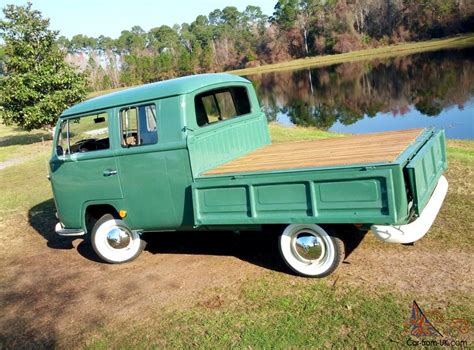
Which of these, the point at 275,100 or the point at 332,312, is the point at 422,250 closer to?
the point at 332,312

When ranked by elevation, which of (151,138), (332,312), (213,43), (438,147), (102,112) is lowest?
(332,312)

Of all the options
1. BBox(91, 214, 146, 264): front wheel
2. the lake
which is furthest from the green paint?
the lake

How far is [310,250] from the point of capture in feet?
16.6

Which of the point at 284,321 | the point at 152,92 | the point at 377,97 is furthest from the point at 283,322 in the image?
the point at 377,97

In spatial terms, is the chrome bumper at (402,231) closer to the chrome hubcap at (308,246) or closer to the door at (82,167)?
the chrome hubcap at (308,246)

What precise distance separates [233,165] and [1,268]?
4346mm

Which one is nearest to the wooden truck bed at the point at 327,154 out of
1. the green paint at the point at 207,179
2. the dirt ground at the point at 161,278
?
the green paint at the point at 207,179

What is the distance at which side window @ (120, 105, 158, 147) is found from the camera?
5.71m

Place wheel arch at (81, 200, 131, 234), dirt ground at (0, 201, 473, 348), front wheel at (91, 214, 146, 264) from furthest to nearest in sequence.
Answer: front wheel at (91, 214, 146, 264)
wheel arch at (81, 200, 131, 234)
dirt ground at (0, 201, 473, 348)

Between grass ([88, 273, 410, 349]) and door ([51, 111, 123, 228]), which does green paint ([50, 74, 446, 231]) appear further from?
grass ([88, 273, 410, 349])

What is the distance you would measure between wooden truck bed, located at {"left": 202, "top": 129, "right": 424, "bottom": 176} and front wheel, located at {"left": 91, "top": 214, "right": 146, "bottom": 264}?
1857 millimetres

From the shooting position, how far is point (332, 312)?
14.5 feet

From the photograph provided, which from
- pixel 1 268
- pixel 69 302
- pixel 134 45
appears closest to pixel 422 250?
pixel 69 302

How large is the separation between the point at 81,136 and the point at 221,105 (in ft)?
6.73
